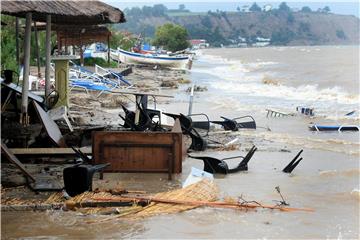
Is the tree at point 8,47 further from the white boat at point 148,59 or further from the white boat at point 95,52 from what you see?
the white boat at point 148,59

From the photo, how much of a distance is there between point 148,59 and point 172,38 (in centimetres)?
3720

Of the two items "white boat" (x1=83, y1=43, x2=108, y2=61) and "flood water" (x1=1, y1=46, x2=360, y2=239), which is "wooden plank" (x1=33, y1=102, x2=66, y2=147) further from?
"white boat" (x1=83, y1=43, x2=108, y2=61)

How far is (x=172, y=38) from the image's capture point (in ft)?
284

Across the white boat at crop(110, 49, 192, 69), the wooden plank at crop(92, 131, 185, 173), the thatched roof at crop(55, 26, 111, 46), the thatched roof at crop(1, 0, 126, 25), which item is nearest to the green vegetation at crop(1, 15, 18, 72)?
the thatched roof at crop(55, 26, 111, 46)

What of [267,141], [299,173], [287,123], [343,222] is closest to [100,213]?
[343,222]

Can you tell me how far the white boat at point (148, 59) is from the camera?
4876 cm

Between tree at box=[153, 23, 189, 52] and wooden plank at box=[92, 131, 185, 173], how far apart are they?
77.5m

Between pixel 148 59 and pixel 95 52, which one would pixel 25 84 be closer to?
pixel 95 52

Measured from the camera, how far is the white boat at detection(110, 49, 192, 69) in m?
48.8

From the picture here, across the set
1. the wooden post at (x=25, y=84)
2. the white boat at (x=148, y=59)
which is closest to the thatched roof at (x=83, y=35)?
the wooden post at (x=25, y=84)

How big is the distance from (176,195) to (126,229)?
49.2 inches

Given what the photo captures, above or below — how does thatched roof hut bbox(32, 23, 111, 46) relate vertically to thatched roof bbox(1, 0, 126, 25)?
below

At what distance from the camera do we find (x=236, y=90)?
31.7 meters

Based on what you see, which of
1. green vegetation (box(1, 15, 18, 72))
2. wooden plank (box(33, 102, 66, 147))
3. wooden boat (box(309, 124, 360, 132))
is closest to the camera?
wooden plank (box(33, 102, 66, 147))
